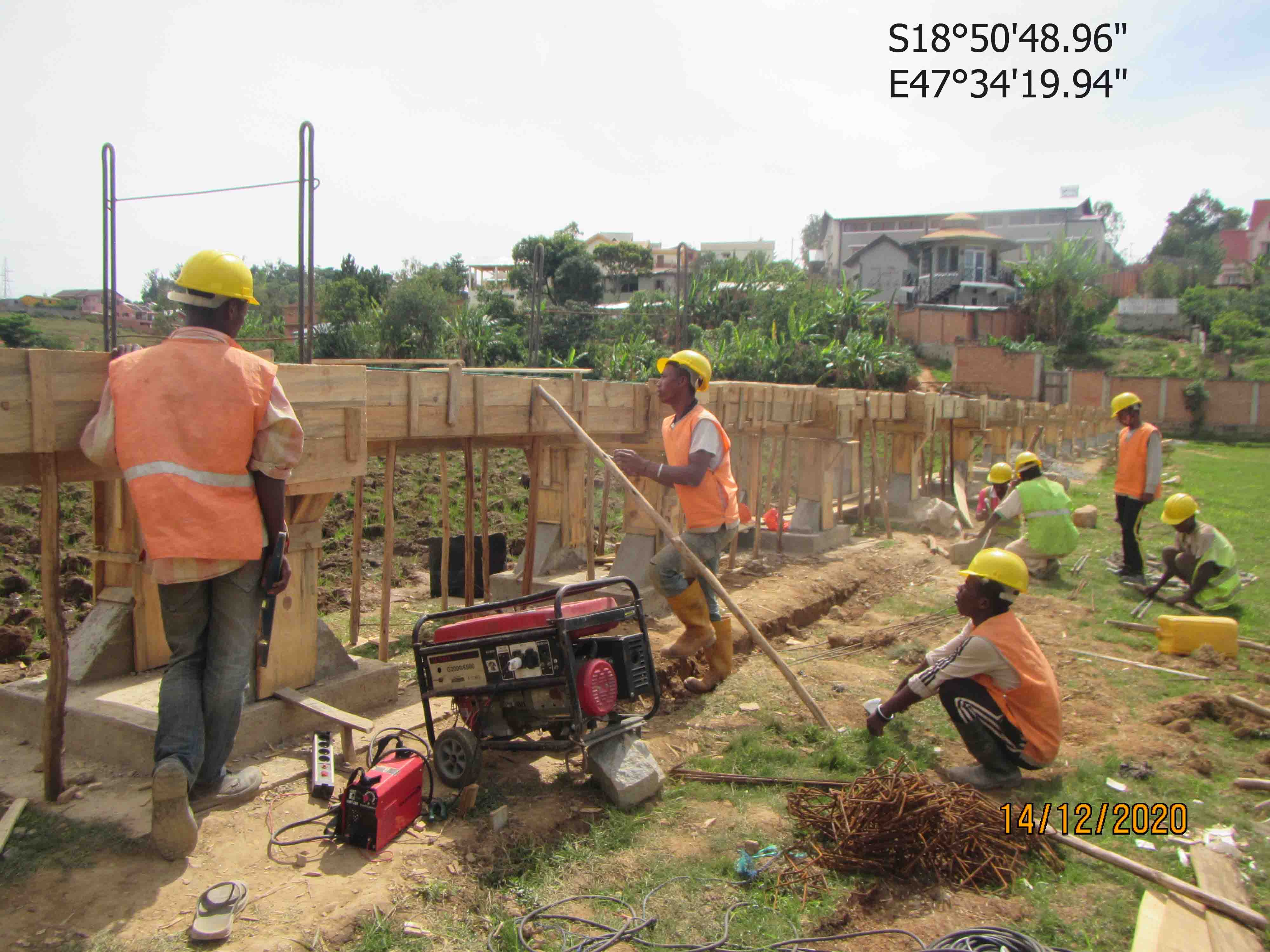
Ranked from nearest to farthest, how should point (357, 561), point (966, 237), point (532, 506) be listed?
1. point (357, 561)
2. point (532, 506)
3. point (966, 237)

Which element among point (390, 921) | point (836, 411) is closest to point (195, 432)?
point (390, 921)

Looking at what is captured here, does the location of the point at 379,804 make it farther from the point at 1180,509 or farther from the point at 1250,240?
the point at 1250,240

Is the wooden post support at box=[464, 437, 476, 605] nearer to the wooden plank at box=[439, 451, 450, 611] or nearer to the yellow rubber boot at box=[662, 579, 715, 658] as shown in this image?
the wooden plank at box=[439, 451, 450, 611]

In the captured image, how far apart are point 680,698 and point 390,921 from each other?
3.10m

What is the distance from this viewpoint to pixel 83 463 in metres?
4.12

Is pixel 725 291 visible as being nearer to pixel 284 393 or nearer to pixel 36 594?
pixel 36 594

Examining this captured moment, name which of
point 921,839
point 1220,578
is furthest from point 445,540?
point 1220,578

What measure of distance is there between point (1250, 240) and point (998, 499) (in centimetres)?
9415

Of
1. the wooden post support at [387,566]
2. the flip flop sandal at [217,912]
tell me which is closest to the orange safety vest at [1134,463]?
the wooden post support at [387,566]

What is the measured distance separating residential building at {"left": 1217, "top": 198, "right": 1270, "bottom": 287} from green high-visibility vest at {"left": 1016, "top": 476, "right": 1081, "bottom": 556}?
274 ft

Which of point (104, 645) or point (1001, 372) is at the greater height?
point (1001, 372)

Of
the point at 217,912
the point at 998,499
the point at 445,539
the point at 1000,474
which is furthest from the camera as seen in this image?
the point at 998,499

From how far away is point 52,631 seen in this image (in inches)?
154

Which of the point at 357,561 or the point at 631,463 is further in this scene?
the point at 357,561
